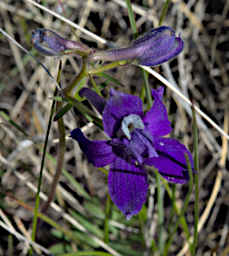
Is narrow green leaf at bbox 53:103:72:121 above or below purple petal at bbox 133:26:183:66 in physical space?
below

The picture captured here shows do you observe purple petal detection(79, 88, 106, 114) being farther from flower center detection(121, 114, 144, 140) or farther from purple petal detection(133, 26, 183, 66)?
purple petal detection(133, 26, 183, 66)

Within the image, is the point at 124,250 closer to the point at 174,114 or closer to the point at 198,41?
the point at 174,114

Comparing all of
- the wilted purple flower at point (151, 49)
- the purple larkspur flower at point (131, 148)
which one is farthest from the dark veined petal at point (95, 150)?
the wilted purple flower at point (151, 49)

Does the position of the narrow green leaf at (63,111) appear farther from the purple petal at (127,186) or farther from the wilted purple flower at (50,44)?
the purple petal at (127,186)

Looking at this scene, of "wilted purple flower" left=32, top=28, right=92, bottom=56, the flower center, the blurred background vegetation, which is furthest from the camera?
the blurred background vegetation

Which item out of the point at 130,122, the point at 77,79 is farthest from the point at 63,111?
the point at 130,122

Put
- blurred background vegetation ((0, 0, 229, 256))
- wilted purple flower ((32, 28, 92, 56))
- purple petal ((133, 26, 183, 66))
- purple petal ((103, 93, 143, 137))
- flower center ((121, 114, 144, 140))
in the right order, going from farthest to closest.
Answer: blurred background vegetation ((0, 0, 229, 256)) → flower center ((121, 114, 144, 140)) → purple petal ((103, 93, 143, 137)) → purple petal ((133, 26, 183, 66)) → wilted purple flower ((32, 28, 92, 56))

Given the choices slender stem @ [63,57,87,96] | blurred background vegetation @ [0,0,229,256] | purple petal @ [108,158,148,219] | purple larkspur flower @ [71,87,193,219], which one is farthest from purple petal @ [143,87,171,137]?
blurred background vegetation @ [0,0,229,256]
